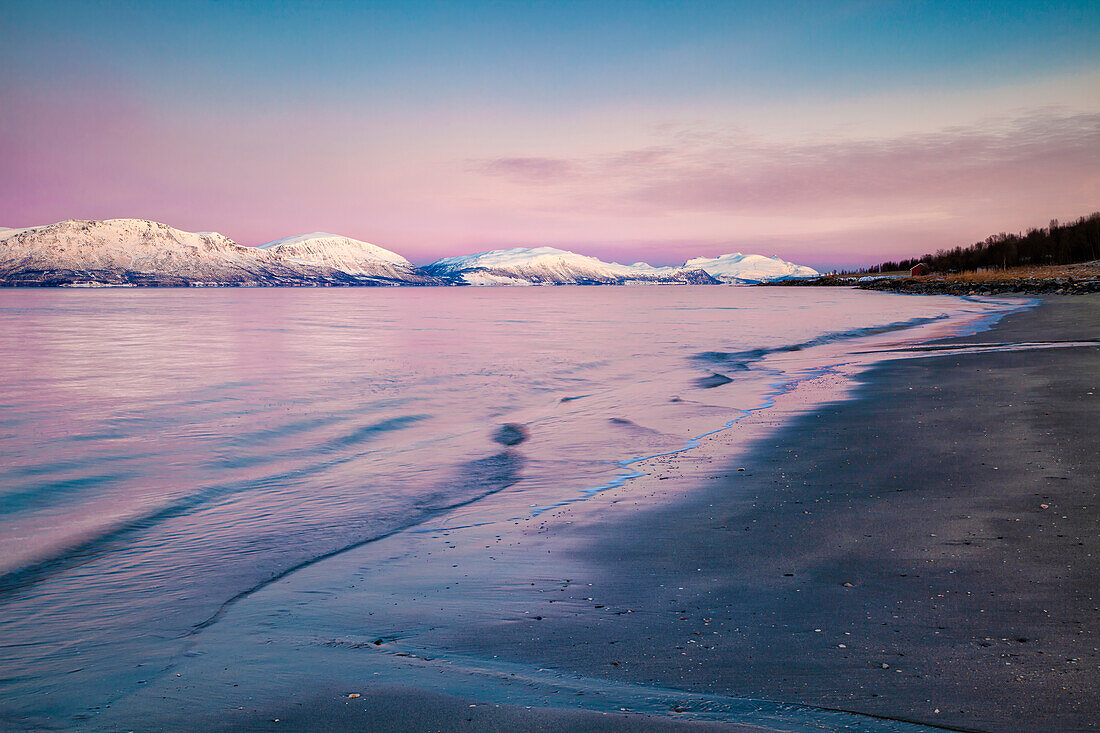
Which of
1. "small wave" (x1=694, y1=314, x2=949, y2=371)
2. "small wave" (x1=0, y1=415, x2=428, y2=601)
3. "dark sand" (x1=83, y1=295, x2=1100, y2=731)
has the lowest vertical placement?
"small wave" (x1=0, y1=415, x2=428, y2=601)

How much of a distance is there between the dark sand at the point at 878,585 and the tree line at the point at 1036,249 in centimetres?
11588

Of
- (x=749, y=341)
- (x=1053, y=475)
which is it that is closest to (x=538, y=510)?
(x=1053, y=475)

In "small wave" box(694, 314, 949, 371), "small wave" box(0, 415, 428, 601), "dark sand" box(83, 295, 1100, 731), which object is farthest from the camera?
"small wave" box(694, 314, 949, 371)

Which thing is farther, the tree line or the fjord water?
the tree line

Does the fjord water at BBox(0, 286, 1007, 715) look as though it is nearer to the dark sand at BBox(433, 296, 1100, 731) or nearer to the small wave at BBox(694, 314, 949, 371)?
the small wave at BBox(694, 314, 949, 371)

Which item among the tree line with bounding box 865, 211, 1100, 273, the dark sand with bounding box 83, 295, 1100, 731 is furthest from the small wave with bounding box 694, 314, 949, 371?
the tree line with bounding box 865, 211, 1100, 273

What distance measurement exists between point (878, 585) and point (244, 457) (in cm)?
1002

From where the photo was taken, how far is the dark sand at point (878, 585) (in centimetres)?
343

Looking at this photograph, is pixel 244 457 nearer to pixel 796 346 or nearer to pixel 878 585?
pixel 878 585

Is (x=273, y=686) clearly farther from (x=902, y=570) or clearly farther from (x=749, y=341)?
(x=749, y=341)

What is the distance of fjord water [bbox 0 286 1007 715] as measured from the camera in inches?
205

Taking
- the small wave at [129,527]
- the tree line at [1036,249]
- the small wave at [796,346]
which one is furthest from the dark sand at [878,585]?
the tree line at [1036,249]

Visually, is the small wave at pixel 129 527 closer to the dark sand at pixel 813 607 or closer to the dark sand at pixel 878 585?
the dark sand at pixel 813 607

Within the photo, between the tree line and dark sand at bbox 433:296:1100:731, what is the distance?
115884 mm
